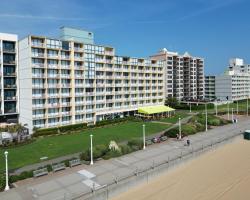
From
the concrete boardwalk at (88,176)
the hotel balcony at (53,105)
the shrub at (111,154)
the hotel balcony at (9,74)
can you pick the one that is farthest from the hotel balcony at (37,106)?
the concrete boardwalk at (88,176)

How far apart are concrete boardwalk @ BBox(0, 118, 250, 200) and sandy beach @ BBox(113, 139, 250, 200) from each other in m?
3.00

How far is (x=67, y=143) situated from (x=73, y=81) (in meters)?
21.5

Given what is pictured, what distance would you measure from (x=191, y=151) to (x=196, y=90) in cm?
10095

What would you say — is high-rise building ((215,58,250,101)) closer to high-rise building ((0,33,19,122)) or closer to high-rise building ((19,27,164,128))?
high-rise building ((19,27,164,128))

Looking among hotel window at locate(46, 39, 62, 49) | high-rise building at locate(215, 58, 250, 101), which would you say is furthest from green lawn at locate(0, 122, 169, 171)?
high-rise building at locate(215, 58, 250, 101)

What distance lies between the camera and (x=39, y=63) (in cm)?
6125

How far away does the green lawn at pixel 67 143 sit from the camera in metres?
40.6

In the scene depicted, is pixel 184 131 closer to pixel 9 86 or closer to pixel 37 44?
pixel 37 44

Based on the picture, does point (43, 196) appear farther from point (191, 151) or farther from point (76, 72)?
point (76, 72)

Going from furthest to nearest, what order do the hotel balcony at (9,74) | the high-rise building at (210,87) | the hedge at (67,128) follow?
the high-rise building at (210,87)
the hotel balcony at (9,74)
the hedge at (67,128)

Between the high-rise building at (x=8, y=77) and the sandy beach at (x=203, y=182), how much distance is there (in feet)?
146

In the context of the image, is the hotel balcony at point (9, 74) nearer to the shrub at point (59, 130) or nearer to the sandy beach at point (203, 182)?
the shrub at point (59, 130)

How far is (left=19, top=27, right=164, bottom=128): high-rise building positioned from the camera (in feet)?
200

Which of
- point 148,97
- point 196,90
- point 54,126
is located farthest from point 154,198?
point 196,90
